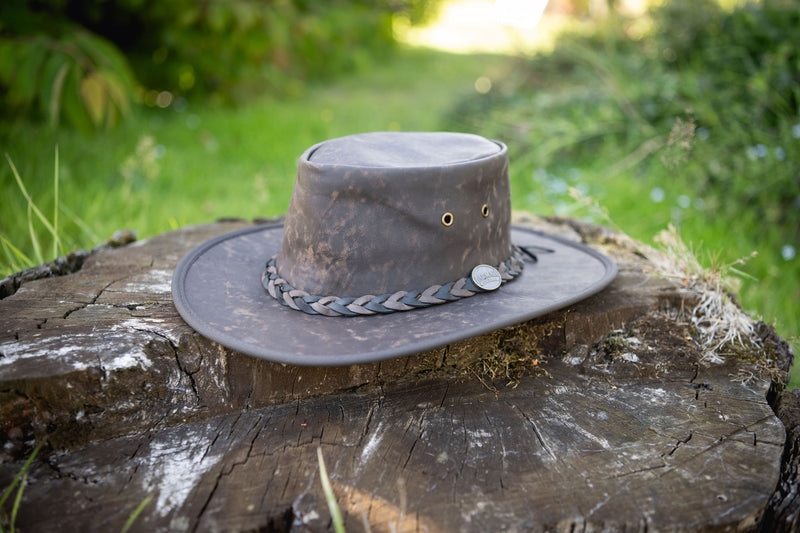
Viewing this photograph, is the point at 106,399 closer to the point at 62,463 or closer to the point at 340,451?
the point at 62,463

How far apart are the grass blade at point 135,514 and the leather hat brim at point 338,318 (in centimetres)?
41

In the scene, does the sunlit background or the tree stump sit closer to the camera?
the tree stump

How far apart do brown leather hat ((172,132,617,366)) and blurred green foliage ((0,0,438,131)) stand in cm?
214

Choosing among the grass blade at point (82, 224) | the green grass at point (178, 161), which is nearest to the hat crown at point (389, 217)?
the green grass at point (178, 161)

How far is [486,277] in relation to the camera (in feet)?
5.92

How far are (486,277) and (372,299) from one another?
37cm

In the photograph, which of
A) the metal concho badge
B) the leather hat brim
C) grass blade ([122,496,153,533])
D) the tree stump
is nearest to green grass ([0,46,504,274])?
the leather hat brim

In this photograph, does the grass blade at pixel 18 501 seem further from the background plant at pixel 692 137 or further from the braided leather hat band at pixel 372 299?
the background plant at pixel 692 137

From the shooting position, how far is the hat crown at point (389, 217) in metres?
1.66

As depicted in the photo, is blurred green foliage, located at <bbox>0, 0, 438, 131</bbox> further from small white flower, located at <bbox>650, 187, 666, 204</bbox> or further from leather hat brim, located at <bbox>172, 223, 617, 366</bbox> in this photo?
small white flower, located at <bbox>650, 187, 666, 204</bbox>

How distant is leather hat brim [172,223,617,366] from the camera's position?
1.53 meters

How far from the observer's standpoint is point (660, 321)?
6.78ft

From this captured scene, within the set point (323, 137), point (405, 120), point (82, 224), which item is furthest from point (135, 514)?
point (405, 120)

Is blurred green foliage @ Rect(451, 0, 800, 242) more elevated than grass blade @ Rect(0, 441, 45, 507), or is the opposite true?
blurred green foliage @ Rect(451, 0, 800, 242)
